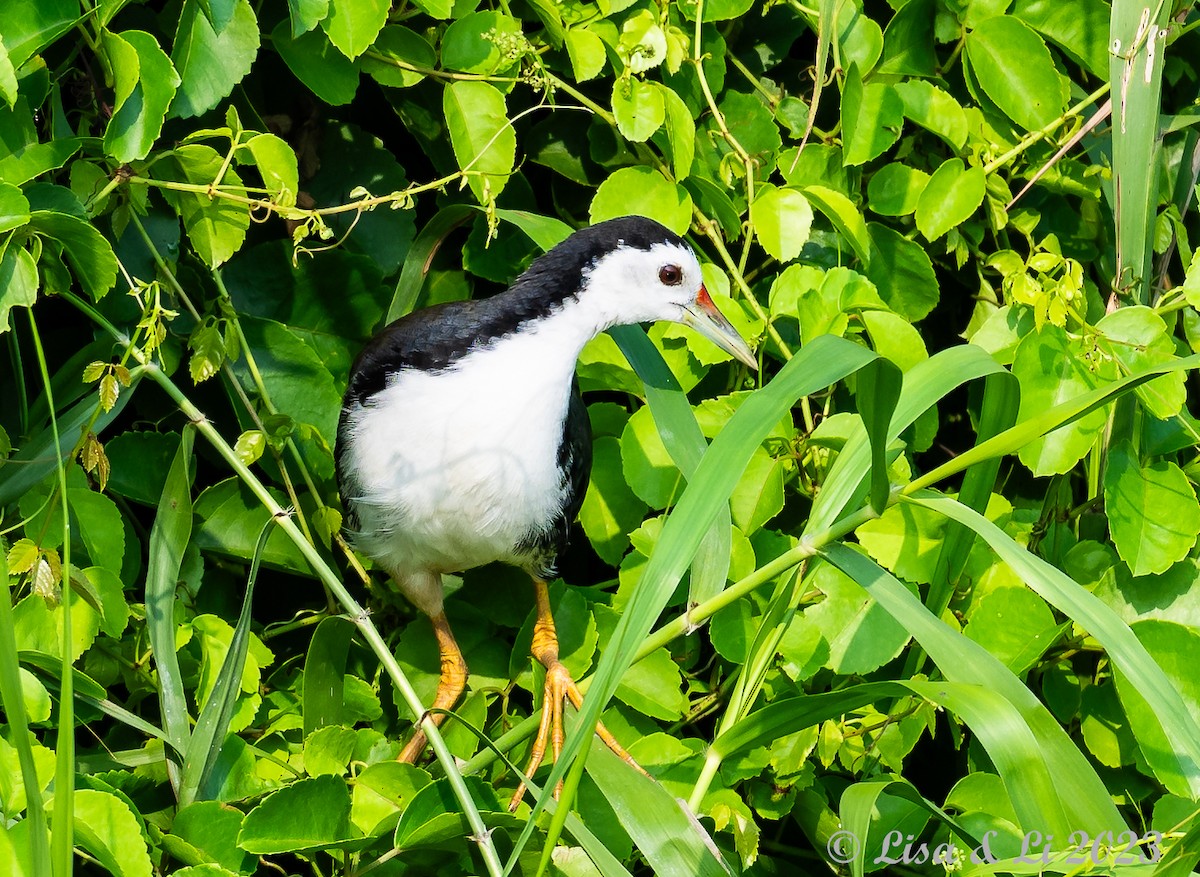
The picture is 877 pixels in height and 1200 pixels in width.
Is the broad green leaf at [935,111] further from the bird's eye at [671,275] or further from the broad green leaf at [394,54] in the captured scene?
the broad green leaf at [394,54]

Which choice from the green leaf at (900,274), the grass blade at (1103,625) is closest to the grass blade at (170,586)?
the grass blade at (1103,625)

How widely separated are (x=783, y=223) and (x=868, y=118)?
322mm

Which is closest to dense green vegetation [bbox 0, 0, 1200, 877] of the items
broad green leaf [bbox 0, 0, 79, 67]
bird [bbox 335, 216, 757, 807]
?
broad green leaf [bbox 0, 0, 79, 67]

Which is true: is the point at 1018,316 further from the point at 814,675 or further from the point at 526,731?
the point at 526,731

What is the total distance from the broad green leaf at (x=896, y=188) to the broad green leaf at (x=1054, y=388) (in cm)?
55

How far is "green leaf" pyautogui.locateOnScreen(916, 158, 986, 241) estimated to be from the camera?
2.75 metres

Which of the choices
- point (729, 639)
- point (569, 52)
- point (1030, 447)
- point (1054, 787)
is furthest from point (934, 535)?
point (569, 52)

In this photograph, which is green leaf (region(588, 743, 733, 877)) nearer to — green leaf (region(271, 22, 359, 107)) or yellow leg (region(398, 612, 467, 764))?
yellow leg (region(398, 612, 467, 764))

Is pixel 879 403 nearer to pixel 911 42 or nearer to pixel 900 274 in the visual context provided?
pixel 900 274

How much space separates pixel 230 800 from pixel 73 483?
2.15 feet

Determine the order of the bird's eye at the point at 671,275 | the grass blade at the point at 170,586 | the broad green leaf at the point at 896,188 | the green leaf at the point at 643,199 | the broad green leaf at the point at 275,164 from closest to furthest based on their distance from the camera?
the grass blade at the point at 170,586 < the broad green leaf at the point at 275,164 < the bird's eye at the point at 671,275 < the green leaf at the point at 643,199 < the broad green leaf at the point at 896,188

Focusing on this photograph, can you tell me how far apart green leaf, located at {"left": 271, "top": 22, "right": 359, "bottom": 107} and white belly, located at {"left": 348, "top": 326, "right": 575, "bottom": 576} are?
0.61m

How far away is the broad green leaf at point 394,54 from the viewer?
2600mm

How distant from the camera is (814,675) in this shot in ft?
8.05
